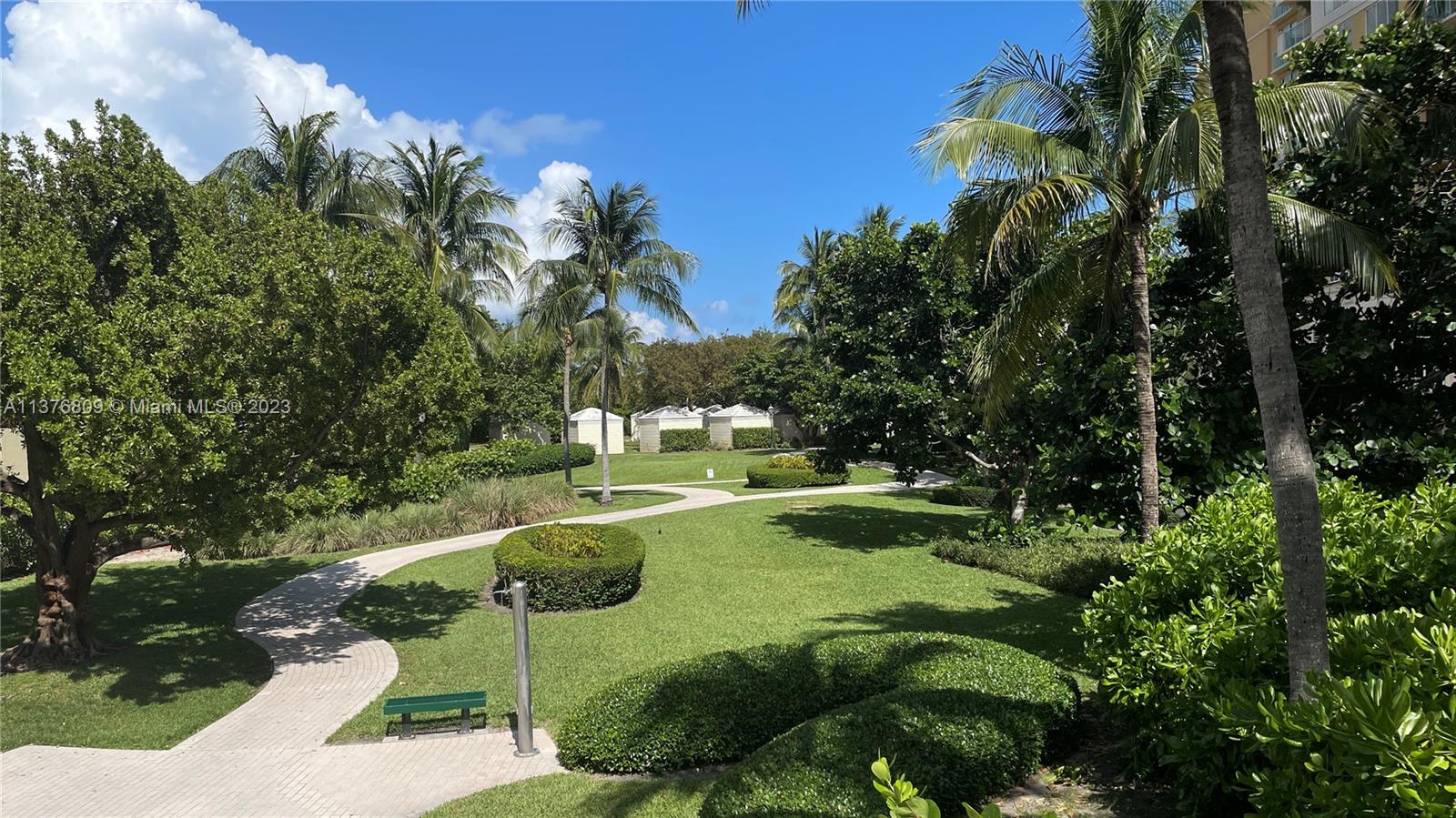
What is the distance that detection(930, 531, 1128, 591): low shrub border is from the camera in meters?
12.1

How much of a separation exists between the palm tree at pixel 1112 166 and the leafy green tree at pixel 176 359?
6691 mm

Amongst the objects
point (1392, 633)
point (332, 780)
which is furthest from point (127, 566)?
point (1392, 633)

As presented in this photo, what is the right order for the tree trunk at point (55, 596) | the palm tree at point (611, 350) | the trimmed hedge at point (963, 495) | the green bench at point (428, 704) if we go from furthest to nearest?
1. the palm tree at point (611, 350)
2. the trimmed hedge at point (963, 495)
3. the tree trunk at point (55, 596)
4. the green bench at point (428, 704)

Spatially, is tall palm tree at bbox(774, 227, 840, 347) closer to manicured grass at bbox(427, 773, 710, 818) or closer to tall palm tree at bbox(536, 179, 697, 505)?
tall palm tree at bbox(536, 179, 697, 505)

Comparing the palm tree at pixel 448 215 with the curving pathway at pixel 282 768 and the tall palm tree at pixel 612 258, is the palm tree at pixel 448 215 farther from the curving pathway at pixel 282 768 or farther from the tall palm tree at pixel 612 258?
the curving pathway at pixel 282 768

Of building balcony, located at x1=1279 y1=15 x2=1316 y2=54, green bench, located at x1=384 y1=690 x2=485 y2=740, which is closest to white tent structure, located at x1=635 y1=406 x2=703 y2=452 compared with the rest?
building balcony, located at x1=1279 y1=15 x2=1316 y2=54

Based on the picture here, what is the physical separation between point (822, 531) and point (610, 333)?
36.7 feet

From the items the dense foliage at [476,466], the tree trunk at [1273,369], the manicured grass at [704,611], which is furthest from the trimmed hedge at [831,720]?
the dense foliage at [476,466]

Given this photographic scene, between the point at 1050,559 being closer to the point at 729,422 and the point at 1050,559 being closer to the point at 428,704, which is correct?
the point at 428,704

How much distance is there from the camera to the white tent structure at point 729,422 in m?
49.2

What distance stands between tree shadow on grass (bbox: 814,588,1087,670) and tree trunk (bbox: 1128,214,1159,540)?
6.18ft

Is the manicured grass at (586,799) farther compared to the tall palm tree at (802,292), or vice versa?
the tall palm tree at (802,292)

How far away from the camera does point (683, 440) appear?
49031 millimetres

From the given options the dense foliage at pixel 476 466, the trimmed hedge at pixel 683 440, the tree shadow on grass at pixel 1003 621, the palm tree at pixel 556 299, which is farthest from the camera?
the trimmed hedge at pixel 683 440
